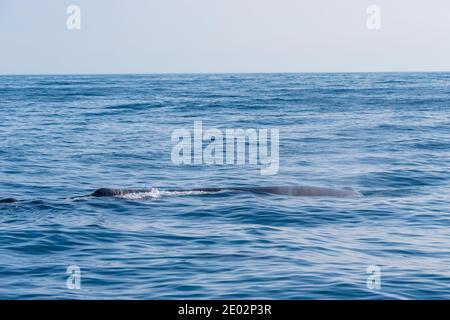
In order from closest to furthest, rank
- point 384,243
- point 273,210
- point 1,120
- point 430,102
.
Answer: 1. point 384,243
2. point 273,210
3. point 1,120
4. point 430,102

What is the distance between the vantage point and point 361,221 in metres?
19.5

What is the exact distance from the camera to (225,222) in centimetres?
1927

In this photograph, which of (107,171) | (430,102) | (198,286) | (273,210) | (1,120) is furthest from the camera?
(430,102)

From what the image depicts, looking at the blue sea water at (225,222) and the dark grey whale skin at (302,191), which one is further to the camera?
the dark grey whale skin at (302,191)

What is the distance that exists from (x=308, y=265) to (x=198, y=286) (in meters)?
2.72

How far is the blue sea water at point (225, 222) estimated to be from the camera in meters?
13.0

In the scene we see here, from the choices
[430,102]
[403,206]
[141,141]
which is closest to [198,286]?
[403,206]

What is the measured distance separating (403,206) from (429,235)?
4.20m

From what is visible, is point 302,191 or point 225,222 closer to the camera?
point 225,222

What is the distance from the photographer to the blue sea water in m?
13.0

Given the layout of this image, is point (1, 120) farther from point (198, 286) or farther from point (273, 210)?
point (198, 286)

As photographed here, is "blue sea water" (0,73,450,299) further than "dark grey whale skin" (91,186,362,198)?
No
